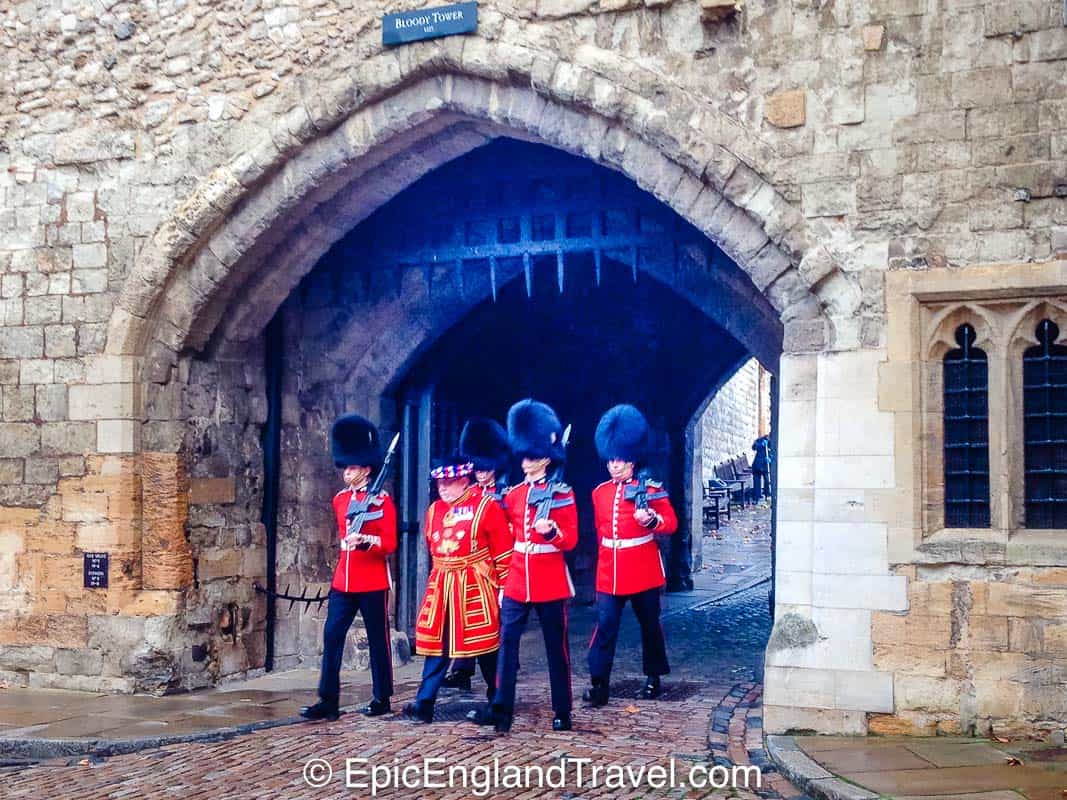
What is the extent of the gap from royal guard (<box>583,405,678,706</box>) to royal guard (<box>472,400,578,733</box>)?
28.0 inches

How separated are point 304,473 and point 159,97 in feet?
9.20

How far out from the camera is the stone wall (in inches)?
881

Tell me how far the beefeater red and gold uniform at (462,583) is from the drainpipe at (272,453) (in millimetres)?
2488

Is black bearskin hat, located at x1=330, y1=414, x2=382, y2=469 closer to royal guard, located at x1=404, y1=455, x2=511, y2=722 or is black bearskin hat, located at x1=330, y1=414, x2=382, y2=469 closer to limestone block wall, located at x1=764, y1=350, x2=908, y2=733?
royal guard, located at x1=404, y1=455, x2=511, y2=722

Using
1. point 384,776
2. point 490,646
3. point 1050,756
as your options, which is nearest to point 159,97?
point 490,646

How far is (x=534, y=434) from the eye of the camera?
675cm

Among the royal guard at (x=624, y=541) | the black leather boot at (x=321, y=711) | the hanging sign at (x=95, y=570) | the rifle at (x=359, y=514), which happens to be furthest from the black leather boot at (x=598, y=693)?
the hanging sign at (x=95, y=570)

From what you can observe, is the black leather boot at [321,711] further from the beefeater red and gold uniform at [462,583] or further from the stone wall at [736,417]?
the stone wall at [736,417]

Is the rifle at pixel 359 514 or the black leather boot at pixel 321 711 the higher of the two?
the rifle at pixel 359 514

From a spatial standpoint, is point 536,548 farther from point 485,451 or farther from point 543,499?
point 485,451

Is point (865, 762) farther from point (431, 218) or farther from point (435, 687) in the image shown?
point (431, 218)

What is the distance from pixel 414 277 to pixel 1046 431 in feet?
15.1

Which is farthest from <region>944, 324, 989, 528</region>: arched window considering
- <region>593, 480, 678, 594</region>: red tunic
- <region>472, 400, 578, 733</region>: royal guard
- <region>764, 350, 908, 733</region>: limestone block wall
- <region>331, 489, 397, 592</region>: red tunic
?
<region>331, 489, 397, 592</region>: red tunic

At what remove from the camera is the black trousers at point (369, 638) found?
6781 millimetres
